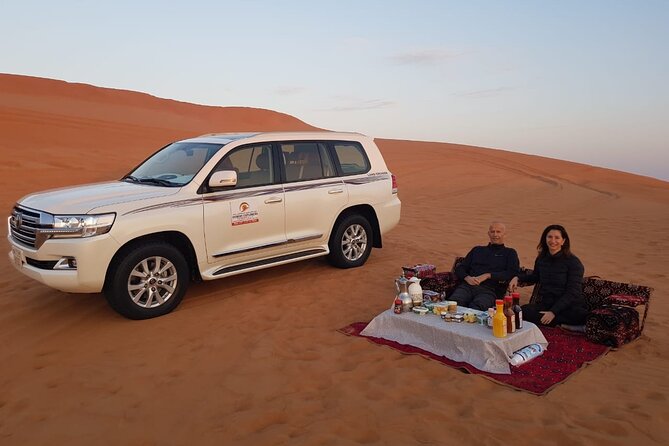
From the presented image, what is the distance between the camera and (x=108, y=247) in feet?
19.1

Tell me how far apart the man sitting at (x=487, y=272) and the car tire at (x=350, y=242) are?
7.20ft

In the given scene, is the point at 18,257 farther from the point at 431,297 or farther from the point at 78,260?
the point at 431,297

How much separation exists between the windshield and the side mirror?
343mm

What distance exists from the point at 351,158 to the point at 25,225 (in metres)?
4.55

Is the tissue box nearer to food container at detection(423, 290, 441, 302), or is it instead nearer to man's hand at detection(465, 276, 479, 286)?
food container at detection(423, 290, 441, 302)

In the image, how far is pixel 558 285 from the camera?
19.4 feet

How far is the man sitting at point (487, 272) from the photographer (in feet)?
20.4

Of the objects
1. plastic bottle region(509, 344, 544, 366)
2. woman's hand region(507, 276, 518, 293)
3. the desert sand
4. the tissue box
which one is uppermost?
woman's hand region(507, 276, 518, 293)

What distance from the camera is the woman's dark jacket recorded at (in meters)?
5.78

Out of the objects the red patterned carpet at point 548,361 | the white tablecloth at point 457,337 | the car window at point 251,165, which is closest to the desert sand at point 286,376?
the red patterned carpet at point 548,361

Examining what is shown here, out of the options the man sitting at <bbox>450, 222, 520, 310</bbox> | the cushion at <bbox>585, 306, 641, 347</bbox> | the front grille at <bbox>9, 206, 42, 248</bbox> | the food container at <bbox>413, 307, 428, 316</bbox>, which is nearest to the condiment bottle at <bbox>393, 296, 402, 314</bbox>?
the food container at <bbox>413, 307, 428, 316</bbox>

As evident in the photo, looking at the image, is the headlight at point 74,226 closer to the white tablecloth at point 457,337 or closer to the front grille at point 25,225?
the front grille at point 25,225

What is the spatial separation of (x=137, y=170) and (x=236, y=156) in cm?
143

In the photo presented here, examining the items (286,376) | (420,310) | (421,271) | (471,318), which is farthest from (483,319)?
(286,376)
